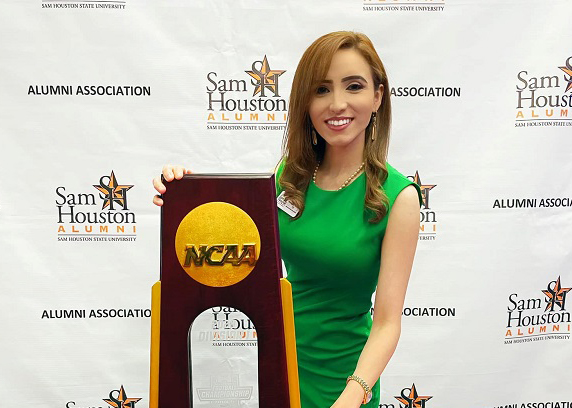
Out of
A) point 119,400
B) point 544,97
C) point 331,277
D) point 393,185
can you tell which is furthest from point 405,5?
point 119,400

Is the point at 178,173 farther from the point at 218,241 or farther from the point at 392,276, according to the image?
the point at 392,276

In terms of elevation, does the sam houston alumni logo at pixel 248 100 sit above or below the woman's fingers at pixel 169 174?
above

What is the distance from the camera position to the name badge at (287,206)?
1.17 m

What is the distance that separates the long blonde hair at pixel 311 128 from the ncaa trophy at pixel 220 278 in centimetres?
19

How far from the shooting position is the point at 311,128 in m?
1.21

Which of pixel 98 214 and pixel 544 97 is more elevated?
pixel 544 97

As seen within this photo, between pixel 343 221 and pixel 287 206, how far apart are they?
14 cm

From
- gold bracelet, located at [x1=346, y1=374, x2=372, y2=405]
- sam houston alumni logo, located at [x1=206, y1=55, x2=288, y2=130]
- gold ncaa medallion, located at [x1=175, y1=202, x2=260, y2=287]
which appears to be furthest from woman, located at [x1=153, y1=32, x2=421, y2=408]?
sam houston alumni logo, located at [x1=206, y1=55, x2=288, y2=130]

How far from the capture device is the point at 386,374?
88.3 inches

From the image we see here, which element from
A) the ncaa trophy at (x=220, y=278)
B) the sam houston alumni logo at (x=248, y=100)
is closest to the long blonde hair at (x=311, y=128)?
the ncaa trophy at (x=220, y=278)

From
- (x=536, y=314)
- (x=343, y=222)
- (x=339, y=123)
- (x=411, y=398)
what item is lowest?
(x=411, y=398)

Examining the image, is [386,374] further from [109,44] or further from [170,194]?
[109,44]

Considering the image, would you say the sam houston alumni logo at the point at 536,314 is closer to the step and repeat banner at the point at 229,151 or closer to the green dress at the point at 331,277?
the step and repeat banner at the point at 229,151

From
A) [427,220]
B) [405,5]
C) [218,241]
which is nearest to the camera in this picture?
[218,241]
